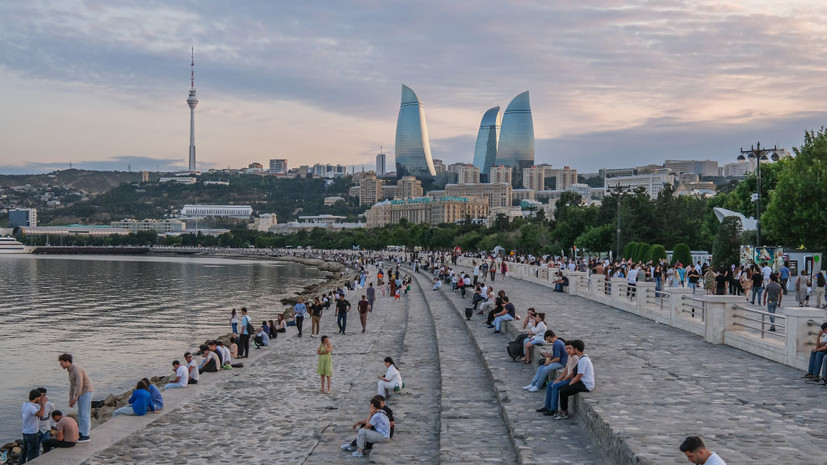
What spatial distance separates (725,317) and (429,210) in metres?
161

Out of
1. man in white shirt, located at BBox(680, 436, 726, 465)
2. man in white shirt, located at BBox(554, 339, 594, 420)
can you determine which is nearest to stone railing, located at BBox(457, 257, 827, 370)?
man in white shirt, located at BBox(554, 339, 594, 420)

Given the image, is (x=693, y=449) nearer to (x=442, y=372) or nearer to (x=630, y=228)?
(x=442, y=372)

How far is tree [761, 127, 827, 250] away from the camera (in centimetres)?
2555

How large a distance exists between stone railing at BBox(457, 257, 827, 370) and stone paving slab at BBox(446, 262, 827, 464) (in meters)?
0.22

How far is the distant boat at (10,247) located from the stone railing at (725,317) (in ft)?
498

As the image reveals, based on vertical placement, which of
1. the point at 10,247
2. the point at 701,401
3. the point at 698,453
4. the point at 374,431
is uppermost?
the point at 698,453

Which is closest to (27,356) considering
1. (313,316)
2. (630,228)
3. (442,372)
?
(313,316)

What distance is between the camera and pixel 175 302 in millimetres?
38625

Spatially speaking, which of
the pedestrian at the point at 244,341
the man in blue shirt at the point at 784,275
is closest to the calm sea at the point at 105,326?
the pedestrian at the point at 244,341

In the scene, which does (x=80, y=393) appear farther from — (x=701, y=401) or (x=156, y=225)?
(x=156, y=225)

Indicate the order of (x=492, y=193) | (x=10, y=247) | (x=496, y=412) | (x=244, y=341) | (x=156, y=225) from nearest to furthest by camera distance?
1. (x=496, y=412)
2. (x=244, y=341)
3. (x=10, y=247)
4. (x=156, y=225)
5. (x=492, y=193)

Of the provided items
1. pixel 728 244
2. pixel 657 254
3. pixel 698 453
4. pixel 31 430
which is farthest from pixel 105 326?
pixel 698 453

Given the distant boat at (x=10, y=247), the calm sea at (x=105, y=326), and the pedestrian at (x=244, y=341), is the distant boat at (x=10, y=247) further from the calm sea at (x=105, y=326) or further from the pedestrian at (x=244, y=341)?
the pedestrian at (x=244, y=341)

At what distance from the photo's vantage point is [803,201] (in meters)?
25.9
